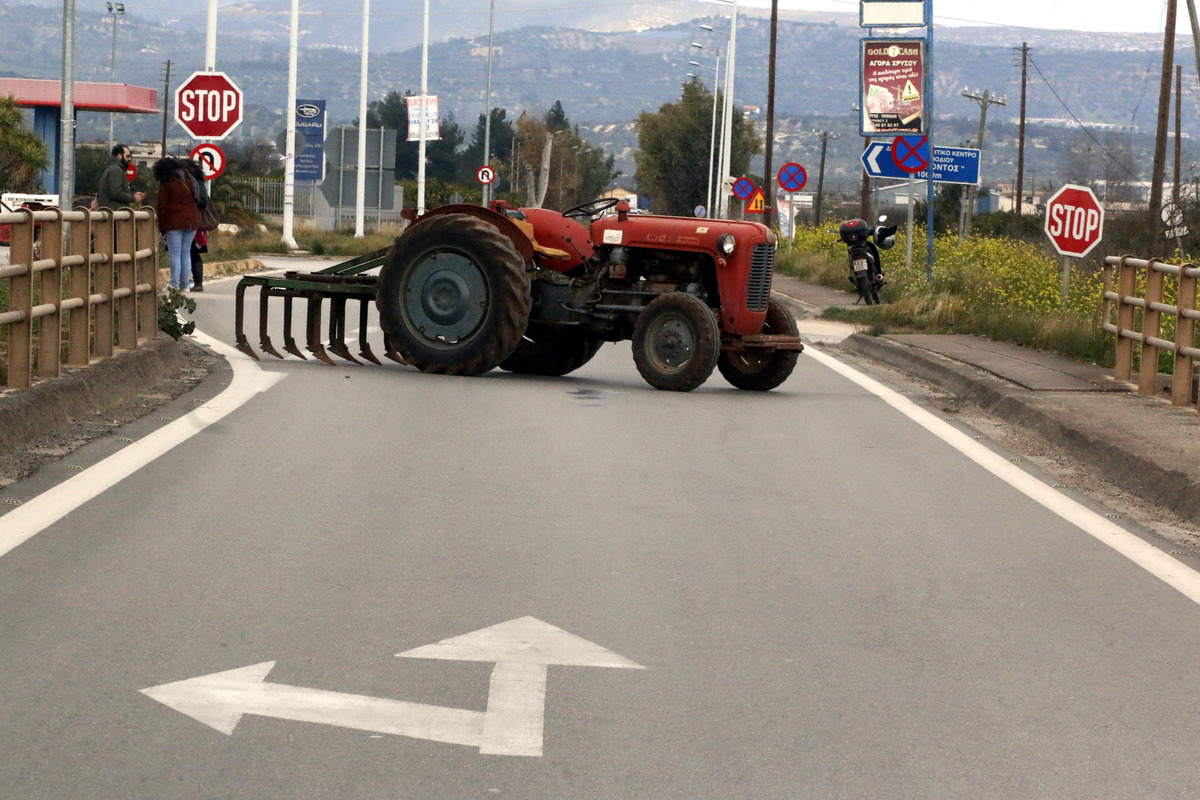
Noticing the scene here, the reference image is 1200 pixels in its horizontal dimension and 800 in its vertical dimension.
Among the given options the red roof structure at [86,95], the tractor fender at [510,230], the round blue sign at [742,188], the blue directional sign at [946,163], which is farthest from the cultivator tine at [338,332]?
the round blue sign at [742,188]

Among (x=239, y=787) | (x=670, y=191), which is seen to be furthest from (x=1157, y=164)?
(x=670, y=191)

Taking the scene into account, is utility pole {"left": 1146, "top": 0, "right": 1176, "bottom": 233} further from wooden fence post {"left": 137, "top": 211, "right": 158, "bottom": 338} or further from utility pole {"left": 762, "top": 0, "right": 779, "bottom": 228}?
wooden fence post {"left": 137, "top": 211, "right": 158, "bottom": 338}

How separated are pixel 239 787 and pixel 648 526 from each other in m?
3.71

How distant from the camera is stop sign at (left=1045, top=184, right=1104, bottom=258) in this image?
19531 millimetres

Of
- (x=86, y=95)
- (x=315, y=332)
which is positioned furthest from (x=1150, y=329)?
(x=86, y=95)

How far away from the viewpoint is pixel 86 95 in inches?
2149

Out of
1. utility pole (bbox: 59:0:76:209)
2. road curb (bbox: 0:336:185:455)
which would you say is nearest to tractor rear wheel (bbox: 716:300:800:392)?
road curb (bbox: 0:336:185:455)

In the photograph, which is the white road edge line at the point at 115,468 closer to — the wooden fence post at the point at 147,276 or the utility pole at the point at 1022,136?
the wooden fence post at the point at 147,276

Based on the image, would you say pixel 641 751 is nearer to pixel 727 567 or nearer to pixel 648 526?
pixel 727 567

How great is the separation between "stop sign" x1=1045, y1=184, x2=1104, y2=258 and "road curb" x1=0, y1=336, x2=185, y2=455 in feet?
34.0

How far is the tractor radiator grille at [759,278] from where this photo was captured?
1405cm

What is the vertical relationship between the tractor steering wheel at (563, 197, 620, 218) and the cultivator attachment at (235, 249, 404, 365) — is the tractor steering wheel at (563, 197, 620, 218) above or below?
above

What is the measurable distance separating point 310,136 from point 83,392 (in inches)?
1681

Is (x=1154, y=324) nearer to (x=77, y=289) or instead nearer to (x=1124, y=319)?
(x=1124, y=319)
